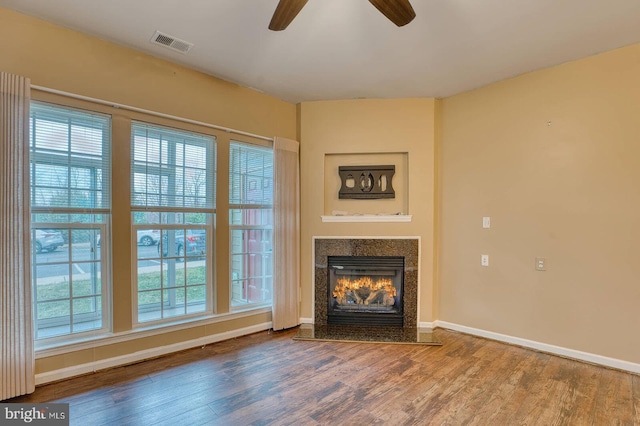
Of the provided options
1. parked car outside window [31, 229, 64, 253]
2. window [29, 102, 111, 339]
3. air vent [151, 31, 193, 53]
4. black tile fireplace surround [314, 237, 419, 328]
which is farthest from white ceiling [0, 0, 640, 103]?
black tile fireplace surround [314, 237, 419, 328]

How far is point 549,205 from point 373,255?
1899mm

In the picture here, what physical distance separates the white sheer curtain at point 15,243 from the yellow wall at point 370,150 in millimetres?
2557

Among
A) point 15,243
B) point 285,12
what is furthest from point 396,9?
point 15,243

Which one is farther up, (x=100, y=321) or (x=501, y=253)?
(x=501, y=253)

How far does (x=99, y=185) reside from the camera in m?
2.65

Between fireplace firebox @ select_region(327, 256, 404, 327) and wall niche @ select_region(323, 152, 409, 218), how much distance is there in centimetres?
58

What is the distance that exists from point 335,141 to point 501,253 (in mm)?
2320

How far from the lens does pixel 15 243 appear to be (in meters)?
2.20

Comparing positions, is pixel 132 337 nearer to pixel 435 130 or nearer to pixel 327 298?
pixel 327 298

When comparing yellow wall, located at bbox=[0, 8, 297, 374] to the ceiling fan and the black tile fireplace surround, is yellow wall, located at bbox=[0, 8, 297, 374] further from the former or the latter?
the ceiling fan

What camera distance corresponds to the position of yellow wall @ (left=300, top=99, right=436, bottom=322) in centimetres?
375

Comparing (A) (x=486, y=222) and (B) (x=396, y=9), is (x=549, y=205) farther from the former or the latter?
(B) (x=396, y=9)

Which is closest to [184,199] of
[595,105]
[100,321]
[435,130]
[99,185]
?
[99,185]

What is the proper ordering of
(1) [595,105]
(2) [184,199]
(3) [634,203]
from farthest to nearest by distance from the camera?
(2) [184,199], (1) [595,105], (3) [634,203]
